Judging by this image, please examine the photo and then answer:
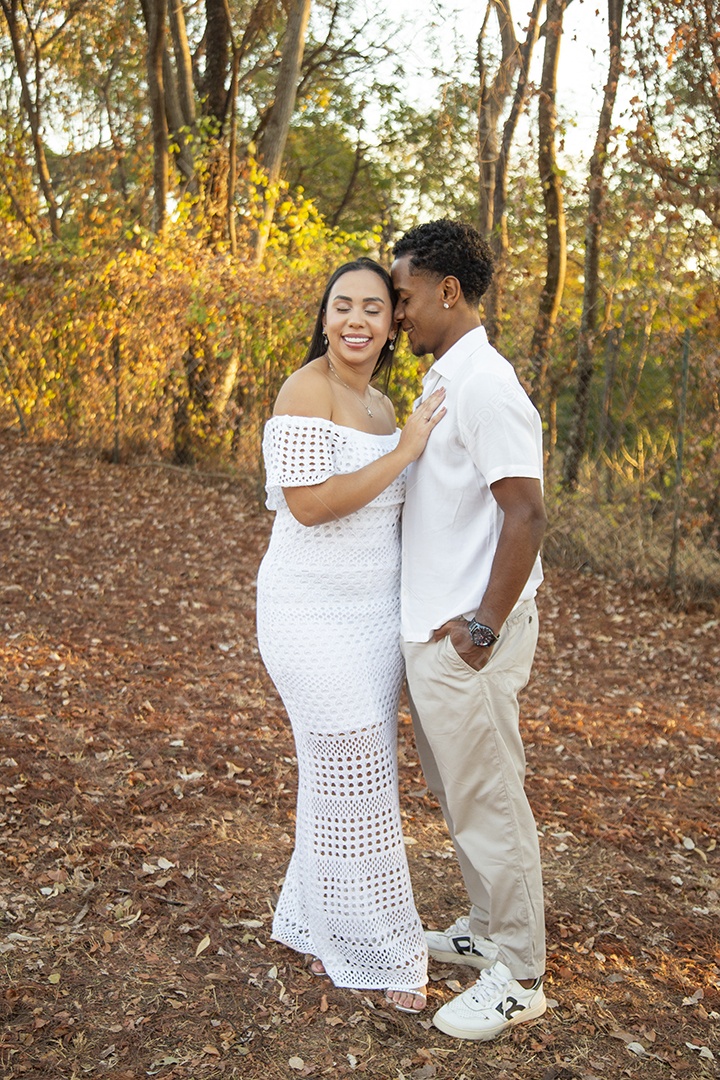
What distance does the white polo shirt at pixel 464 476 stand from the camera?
2.62m

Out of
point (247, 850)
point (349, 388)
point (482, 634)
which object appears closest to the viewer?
point (482, 634)

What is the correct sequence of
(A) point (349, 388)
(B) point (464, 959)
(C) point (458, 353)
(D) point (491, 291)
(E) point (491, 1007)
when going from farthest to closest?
(D) point (491, 291) < (B) point (464, 959) < (A) point (349, 388) < (E) point (491, 1007) < (C) point (458, 353)

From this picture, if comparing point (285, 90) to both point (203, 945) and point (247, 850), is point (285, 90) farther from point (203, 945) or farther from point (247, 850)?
point (203, 945)

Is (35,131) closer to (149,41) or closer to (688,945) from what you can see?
(149,41)

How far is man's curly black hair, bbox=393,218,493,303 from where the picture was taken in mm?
2746

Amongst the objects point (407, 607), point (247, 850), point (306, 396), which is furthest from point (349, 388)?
point (247, 850)

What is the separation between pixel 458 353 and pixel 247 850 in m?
2.15

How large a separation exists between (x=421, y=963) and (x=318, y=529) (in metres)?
1.28

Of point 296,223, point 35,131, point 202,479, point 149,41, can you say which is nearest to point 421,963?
point 202,479

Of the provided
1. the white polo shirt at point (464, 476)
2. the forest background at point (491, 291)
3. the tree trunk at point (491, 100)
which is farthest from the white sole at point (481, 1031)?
the tree trunk at point (491, 100)

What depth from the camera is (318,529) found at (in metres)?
2.89

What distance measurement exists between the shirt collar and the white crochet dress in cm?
29

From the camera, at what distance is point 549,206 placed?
34.3 feet

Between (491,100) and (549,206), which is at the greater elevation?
(491,100)
